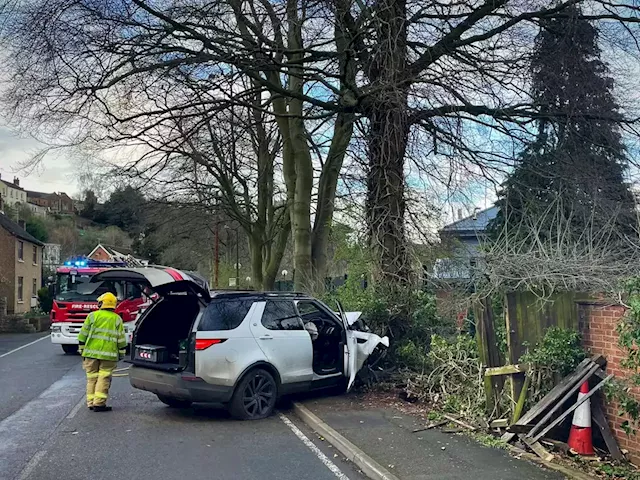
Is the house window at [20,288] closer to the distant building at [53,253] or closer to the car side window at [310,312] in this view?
the distant building at [53,253]

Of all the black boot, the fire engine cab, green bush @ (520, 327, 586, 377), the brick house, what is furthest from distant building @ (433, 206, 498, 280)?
the brick house

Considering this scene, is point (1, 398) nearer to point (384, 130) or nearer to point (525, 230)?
point (384, 130)

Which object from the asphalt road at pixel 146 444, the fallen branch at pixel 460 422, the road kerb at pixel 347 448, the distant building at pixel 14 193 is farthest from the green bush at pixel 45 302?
the distant building at pixel 14 193

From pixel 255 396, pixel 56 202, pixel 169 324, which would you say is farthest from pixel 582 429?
pixel 56 202

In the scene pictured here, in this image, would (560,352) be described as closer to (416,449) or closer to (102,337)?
(416,449)

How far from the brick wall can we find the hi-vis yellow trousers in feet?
21.3

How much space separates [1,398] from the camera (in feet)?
35.1

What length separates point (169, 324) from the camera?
9773 millimetres

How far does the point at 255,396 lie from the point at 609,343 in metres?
4.51

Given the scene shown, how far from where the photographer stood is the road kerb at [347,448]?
6.09 meters

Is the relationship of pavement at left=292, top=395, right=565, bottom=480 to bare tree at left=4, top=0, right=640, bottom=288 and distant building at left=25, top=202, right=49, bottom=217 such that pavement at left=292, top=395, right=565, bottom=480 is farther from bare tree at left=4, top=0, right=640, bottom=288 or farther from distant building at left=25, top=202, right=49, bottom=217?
distant building at left=25, top=202, right=49, bottom=217

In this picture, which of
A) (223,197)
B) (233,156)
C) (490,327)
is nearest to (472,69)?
(490,327)

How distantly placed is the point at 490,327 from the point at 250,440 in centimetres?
320

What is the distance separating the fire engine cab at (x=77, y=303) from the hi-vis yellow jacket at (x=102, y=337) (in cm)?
776
